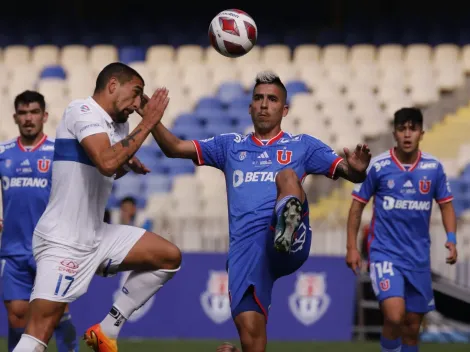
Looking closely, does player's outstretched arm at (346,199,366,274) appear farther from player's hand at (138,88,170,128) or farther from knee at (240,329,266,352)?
player's hand at (138,88,170,128)

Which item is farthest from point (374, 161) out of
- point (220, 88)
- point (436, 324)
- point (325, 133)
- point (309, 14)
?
point (309, 14)

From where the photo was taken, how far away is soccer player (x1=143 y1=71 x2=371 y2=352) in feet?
24.0

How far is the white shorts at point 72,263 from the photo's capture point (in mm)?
7285

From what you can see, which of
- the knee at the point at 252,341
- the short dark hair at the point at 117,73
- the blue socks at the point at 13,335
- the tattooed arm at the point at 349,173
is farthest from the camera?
the blue socks at the point at 13,335

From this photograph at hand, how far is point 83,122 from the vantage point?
7.25 metres

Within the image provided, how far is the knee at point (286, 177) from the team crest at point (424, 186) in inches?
107

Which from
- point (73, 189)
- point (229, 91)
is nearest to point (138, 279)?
point (73, 189)

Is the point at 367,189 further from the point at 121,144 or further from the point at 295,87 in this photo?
the point at 295,87

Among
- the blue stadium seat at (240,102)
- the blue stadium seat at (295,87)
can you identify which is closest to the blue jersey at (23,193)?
the blue stadium seat at (240,102)

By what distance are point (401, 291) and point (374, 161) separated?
1225 millimetres

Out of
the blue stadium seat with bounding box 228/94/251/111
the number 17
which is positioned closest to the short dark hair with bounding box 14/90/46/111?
the number 17

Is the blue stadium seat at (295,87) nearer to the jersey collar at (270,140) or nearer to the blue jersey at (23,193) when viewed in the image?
the blue jersey at (23,193)

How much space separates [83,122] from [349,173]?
1.82 metres

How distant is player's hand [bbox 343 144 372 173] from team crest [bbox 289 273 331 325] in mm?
6436
